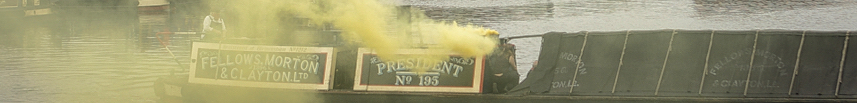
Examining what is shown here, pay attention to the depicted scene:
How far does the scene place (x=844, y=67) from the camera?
749 cm

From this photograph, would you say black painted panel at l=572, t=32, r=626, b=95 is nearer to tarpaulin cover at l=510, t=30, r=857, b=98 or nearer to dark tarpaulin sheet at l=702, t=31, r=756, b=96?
tarpaulin cover at l=510, t=30, r=857, b=98

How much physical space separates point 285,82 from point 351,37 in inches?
35.2

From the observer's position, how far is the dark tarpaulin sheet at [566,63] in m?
7.76

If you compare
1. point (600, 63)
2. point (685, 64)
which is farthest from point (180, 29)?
point (685, 64)

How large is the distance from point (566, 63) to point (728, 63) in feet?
4.27

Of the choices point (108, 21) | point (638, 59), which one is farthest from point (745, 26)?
point (108, 21)

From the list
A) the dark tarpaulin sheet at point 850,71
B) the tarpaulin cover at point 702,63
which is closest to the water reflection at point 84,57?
the tarpaulin cover at point 702,63

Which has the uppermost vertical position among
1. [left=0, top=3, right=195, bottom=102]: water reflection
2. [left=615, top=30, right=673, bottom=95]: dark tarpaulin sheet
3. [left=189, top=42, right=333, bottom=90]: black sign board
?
[left=615, top=30, right=673, bottom=95]: dark tarpaulin sheet

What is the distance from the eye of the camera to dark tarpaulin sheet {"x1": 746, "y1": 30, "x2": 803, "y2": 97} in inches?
294

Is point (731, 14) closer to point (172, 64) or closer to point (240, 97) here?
point (172, 64)

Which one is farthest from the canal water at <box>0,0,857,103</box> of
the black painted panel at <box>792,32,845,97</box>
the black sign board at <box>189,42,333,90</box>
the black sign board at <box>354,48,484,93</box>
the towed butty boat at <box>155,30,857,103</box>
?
the black painted panel at <box>792,32,845,97</box>

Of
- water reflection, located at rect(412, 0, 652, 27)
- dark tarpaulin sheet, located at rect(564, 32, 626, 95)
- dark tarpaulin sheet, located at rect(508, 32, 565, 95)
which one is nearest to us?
dark tarpaulin sheet, located at rect(564, 32, 626, 95)

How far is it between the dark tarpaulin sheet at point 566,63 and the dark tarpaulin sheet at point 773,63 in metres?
1.41

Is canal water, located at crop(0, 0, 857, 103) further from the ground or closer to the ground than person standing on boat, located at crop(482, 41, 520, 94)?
closer to the ground
